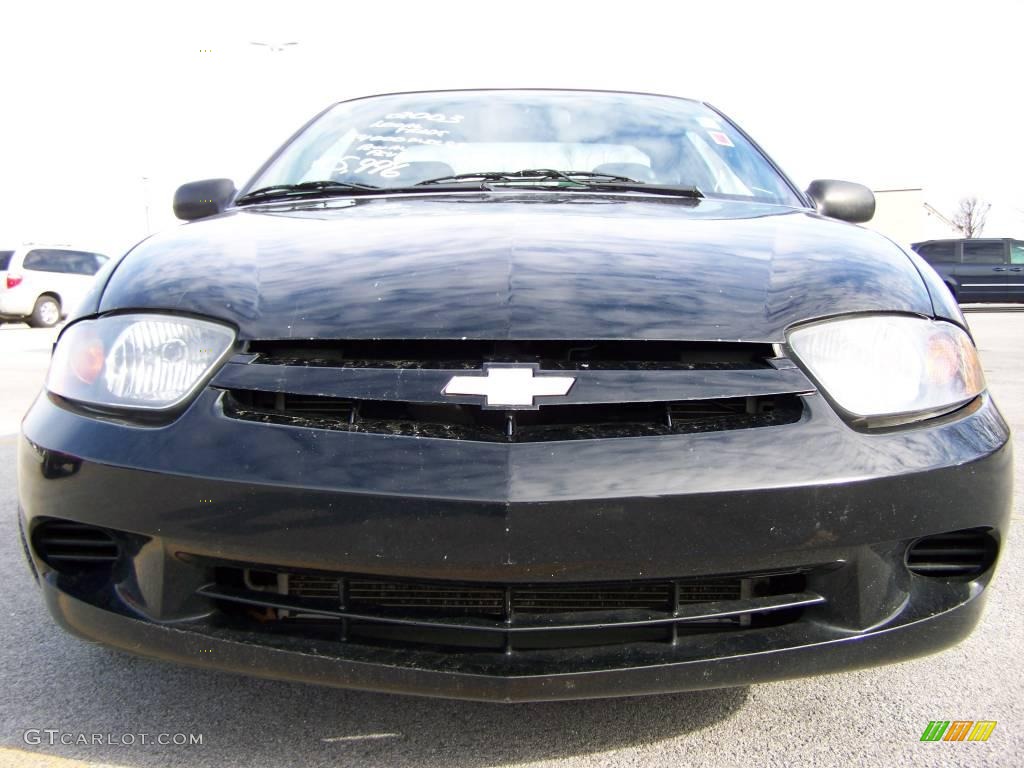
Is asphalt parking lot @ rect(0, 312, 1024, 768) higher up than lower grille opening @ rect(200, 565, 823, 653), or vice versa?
lower grille opening @ rect(200, 565, 823, 653)

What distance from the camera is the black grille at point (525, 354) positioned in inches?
58.2

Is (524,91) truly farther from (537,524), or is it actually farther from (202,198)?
(537,524)

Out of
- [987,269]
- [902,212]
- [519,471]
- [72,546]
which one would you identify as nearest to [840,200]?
[519,471]

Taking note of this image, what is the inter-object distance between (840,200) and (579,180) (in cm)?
81

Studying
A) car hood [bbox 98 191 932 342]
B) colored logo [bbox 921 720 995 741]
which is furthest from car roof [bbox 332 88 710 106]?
colored logo [bbox 921 720 995 741]

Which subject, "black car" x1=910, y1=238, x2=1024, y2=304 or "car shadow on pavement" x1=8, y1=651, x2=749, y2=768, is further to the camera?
"black car" x1=910, y1=238, x2=1024, y2=304

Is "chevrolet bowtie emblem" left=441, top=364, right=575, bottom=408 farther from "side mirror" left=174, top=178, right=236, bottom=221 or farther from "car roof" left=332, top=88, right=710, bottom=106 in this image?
"car roof" left=332, top=88, right=710, bottom=106

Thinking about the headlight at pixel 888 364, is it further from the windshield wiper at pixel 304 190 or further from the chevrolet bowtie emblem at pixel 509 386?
the windshield wiper at pixel 304 190

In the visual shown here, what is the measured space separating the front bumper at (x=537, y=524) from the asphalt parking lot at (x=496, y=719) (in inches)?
7.3

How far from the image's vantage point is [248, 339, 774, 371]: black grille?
148 centimetres

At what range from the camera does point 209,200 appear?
8.72 ft

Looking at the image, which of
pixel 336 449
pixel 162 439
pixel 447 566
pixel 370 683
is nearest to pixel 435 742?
pixel 370 683

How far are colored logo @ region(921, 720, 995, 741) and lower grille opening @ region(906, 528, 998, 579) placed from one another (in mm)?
359

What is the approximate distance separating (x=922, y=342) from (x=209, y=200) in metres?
1.98
